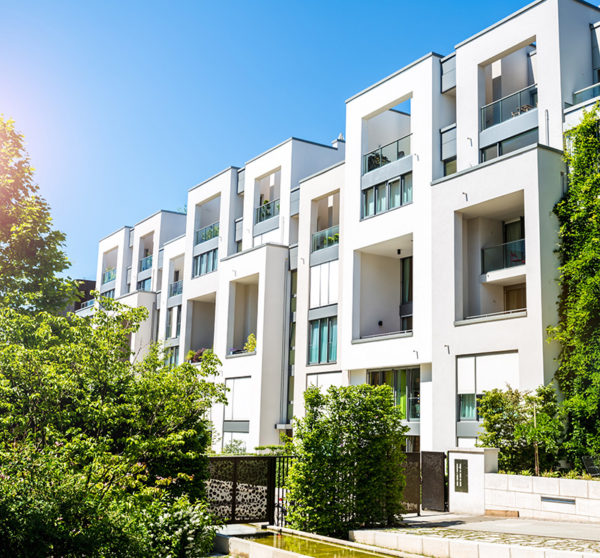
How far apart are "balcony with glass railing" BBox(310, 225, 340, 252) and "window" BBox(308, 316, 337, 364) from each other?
3881 millimetres

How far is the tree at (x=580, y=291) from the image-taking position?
21.6 m

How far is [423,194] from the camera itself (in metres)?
30.0

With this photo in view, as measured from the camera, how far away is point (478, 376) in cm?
2528

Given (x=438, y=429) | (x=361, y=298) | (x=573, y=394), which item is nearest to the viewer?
(x=573, y=394)

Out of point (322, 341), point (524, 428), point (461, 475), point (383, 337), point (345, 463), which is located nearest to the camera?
point (345, 463)

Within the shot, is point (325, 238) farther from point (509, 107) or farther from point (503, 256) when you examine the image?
point (509, 107)

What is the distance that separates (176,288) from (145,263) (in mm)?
8169

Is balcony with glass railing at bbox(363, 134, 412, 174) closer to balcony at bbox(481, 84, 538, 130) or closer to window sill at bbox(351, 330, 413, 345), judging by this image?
balcony at bbox(481, 84, 538, 130)

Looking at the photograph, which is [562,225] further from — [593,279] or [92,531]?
[92,531]

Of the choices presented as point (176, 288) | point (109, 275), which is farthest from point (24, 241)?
point (109, 275)

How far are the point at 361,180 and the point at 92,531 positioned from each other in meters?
26.6

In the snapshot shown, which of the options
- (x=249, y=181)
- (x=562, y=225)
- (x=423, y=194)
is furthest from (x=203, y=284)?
(x=562, y=225)

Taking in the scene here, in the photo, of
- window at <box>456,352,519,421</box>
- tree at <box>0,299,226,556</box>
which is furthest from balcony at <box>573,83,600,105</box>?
tree at <box>0,299,226,556</box>

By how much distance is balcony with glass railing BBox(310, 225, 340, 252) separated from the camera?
1390 inches
